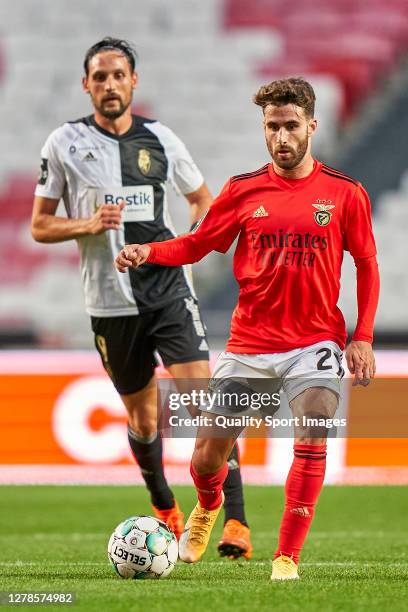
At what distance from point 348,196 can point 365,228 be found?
0.14 metres

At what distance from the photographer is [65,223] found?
622 cm

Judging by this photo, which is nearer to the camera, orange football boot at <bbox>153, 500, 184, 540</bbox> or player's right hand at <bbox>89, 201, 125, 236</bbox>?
player's right hand at <bbox>89, 201, 125, 236</bbox>

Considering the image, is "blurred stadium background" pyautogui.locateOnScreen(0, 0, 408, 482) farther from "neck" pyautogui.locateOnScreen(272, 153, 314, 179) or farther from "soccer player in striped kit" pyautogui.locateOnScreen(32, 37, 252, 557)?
"neck" pyautogui.locateOnScreen(272, 153, 314, 179)

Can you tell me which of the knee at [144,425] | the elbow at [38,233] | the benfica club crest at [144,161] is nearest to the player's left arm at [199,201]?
the benfica club crest at [144,161]

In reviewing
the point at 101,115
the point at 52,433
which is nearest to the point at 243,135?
the point at 52,433

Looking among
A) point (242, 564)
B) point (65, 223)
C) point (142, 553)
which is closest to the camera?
point (142, 553)

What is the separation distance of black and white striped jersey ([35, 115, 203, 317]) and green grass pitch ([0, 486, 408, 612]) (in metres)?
1.34

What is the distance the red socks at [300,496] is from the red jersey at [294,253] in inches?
17.9

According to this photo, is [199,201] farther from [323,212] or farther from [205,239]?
[323,212]

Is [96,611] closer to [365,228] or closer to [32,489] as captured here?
[365,228]

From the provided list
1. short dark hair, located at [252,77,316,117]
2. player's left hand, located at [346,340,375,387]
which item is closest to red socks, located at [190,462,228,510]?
player's left hand, located at [346,340,375,387]

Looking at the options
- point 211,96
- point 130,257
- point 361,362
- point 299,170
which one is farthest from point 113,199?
point 211,96

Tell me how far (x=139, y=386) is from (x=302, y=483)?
194 centimetres

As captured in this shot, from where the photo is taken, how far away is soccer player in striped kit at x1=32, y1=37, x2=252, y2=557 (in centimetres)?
632
